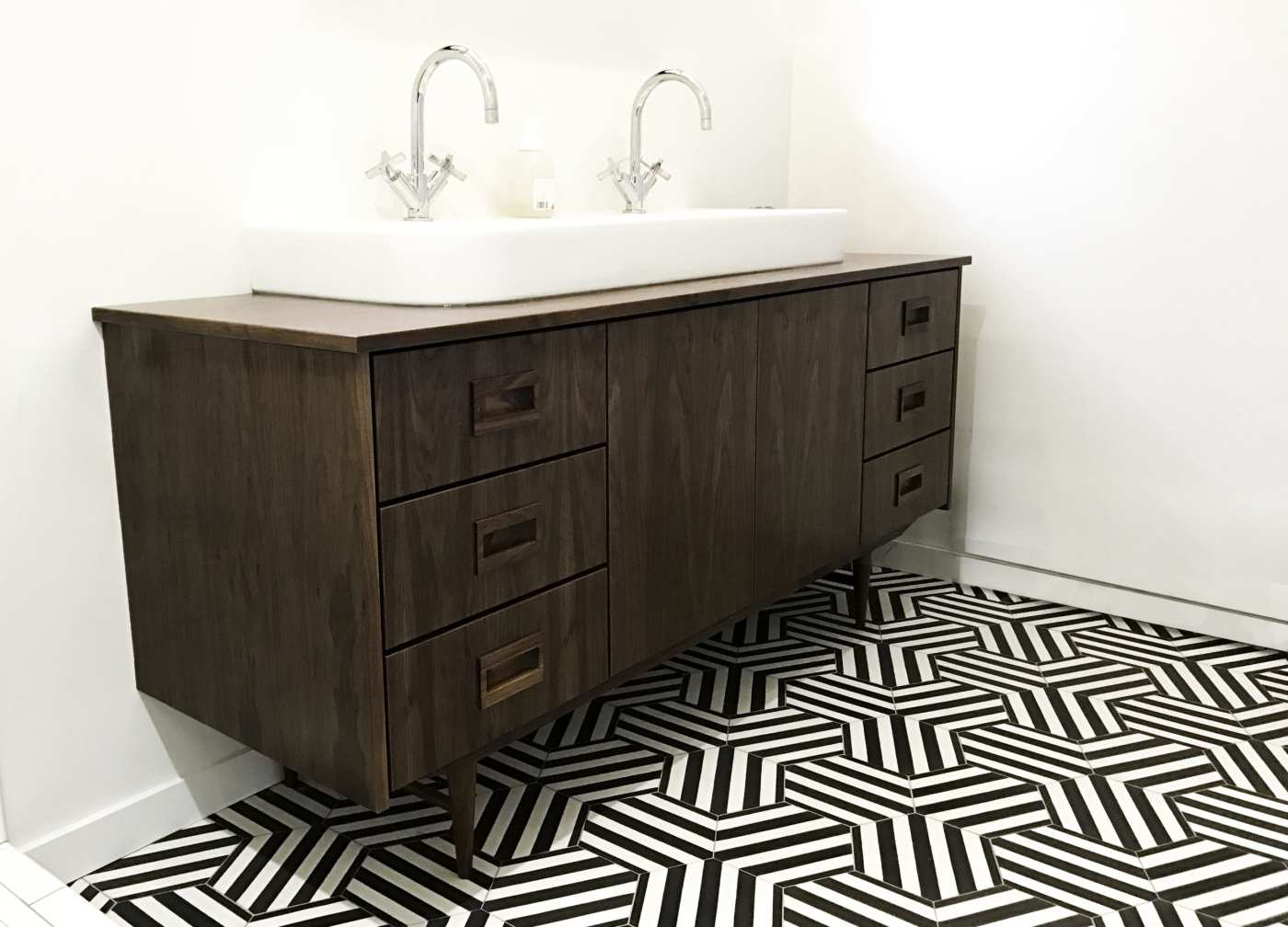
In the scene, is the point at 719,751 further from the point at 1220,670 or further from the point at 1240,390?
the point at 1240,390

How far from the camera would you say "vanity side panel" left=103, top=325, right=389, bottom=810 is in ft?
4.29

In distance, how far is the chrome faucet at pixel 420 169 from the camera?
1.73m

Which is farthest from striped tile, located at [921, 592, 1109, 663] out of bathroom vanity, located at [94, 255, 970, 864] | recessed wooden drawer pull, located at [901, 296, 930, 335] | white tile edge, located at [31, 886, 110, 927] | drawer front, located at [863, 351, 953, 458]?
white tile edge, located at [31, 886, 110, 927]

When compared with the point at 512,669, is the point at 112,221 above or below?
above

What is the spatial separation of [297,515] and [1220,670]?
5.83 feet

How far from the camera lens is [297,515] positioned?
1362 mm

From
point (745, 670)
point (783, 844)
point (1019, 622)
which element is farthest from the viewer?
point (1019, 622)

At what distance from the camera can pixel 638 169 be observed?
222cm

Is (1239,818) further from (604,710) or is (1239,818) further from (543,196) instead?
(543,196)

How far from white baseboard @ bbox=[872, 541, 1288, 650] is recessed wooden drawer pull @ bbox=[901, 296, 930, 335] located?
0.66 m

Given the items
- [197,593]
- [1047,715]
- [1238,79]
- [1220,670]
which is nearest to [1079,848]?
[1047,715]

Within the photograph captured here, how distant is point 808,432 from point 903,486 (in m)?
0.43

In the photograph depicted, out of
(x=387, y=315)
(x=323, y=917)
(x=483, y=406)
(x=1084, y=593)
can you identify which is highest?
(x=387, y=315)

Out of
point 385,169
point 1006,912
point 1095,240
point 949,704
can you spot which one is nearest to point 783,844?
point 1006,912
